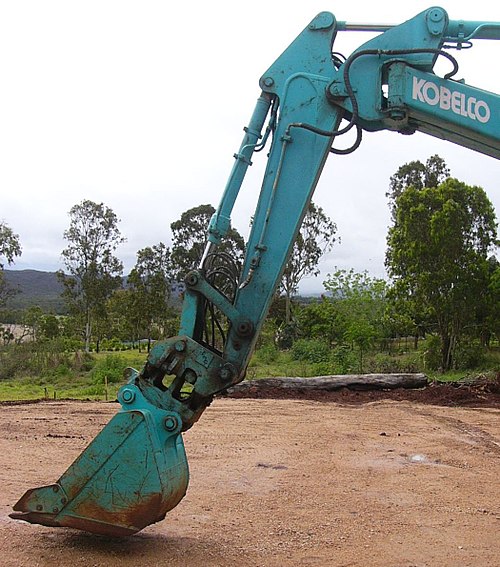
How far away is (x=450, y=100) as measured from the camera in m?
4.32

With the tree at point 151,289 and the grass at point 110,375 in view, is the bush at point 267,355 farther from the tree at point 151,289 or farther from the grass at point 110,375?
the tree at point 151,289

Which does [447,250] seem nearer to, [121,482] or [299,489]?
[299,489]

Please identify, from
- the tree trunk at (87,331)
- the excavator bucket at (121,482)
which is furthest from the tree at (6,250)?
the excavator bucket at (121,482)

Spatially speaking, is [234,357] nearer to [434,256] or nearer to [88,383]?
[88,383]

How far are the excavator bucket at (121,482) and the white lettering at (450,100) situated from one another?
2450 mm

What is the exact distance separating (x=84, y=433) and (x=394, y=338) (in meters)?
20.5

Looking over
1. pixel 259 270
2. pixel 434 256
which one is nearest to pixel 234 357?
pixel 259 270

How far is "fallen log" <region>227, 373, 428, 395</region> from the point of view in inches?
591

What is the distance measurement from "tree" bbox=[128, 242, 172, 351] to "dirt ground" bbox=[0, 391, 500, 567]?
63.8ft

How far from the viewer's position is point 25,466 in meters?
7.50

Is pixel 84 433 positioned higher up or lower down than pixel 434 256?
lower down

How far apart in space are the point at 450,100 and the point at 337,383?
37.4ft

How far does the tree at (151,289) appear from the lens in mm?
32031

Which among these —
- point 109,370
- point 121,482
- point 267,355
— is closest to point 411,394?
point 109,370
